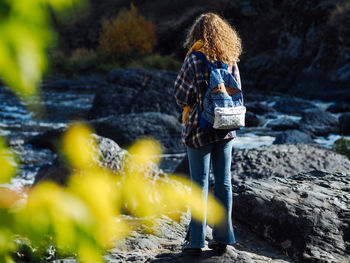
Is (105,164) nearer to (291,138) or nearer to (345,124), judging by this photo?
(291,138)

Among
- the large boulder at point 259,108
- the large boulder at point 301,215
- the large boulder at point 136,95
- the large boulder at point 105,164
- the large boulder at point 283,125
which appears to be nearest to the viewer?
the large boulder at point 301,215

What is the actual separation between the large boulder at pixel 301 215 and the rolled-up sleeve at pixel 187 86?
4.97ft

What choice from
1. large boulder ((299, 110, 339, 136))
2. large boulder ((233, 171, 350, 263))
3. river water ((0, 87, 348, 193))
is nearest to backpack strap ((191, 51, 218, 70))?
large boulder ((233, 171, 350, 263))

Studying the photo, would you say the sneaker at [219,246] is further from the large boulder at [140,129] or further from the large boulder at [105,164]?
the large boulder at [140,129]

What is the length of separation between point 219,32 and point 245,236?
2174 mm

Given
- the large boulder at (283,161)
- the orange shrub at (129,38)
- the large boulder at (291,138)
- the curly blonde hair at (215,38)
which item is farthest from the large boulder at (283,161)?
the orange shrub at (129,38)

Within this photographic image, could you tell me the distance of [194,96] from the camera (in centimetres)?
330

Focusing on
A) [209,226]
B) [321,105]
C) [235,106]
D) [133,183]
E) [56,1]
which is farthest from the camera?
[321,105]

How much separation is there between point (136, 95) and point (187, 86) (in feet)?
38.5

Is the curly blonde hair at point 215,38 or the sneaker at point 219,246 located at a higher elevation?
the curly blonde hair at point 215,38

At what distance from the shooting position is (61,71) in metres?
34.0

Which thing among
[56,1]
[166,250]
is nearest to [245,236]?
[166,250]

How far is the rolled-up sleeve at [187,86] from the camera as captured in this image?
3.27 meters

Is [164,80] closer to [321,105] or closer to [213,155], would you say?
[321,105]
